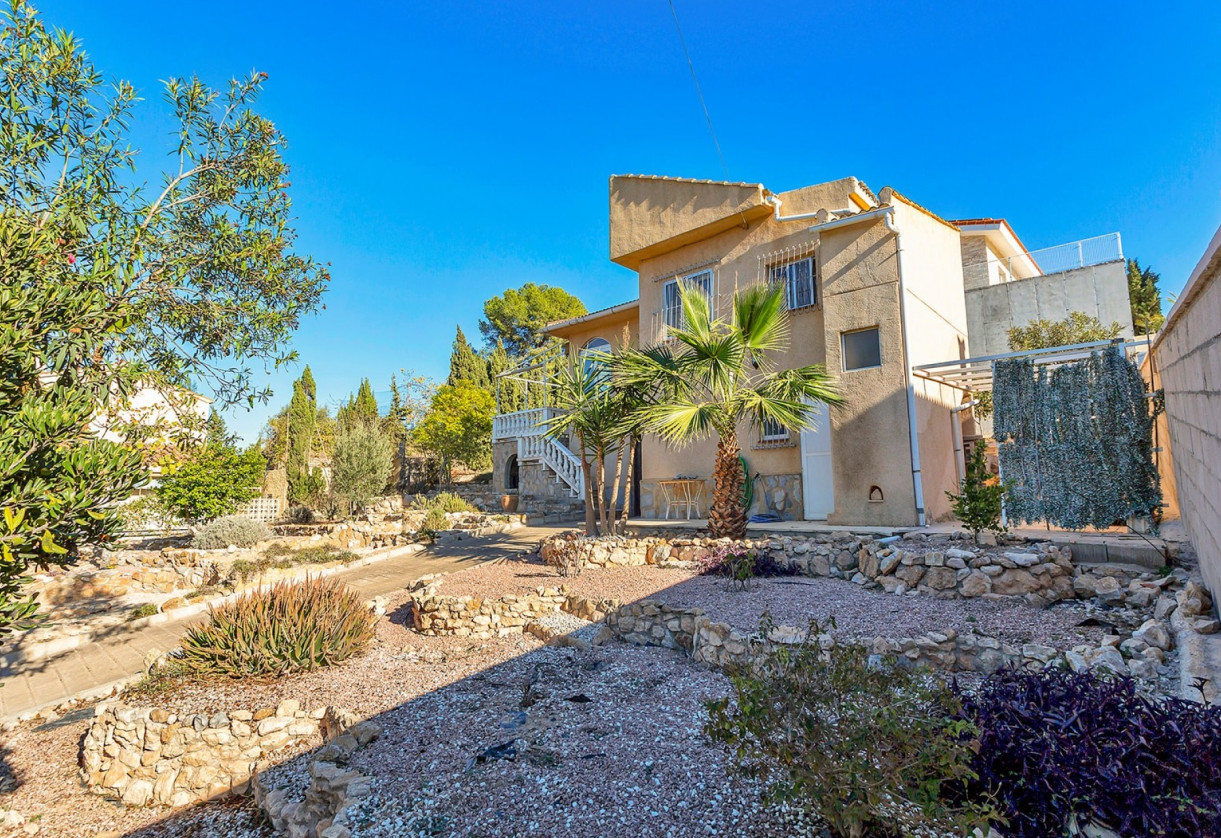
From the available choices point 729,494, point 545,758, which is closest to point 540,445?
point 729,494

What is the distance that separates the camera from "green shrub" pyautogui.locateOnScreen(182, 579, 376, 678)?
19.5ft

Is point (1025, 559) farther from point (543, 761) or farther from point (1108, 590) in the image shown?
point (543, 761)

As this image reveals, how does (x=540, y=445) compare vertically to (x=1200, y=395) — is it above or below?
above

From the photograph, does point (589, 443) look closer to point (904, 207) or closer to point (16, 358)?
point (904, 207)

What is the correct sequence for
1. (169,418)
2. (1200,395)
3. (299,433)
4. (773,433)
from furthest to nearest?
(299,433) → (773,433) → (169,418) → (1200,395)

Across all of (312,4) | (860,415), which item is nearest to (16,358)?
(312,4)

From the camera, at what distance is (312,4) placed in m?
9.91

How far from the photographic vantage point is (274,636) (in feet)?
19.9

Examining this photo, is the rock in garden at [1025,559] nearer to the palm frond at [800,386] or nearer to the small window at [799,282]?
the palm frond at [800,386]

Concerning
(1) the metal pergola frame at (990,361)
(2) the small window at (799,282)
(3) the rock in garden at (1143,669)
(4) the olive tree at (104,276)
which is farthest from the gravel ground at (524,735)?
(2) the small window at (799,282)

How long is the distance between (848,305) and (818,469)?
3.45 metres

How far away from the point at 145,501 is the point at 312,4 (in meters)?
12.7

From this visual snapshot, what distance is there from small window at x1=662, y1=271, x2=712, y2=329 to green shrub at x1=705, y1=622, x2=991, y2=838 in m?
12.2

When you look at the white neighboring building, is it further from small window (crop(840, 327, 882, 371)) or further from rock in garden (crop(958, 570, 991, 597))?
small window (crop(840, 327, 882, 371))
